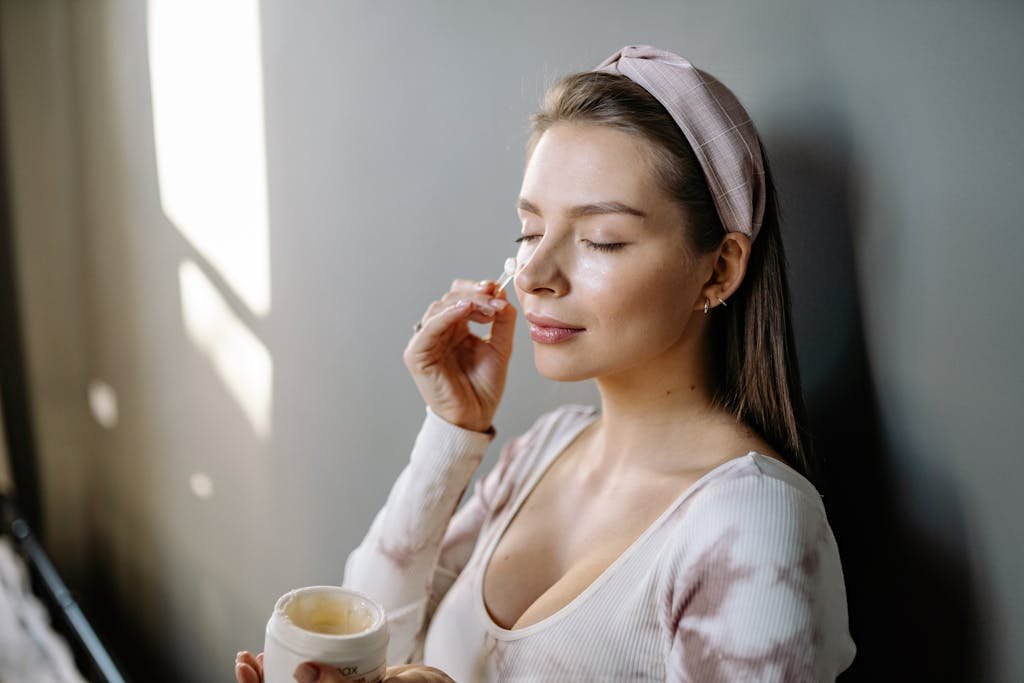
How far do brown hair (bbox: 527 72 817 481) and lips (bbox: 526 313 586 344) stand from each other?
0.52 ft

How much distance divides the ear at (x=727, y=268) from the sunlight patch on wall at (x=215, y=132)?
1.30 metres

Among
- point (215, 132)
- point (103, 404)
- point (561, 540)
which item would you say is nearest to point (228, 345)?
point (215, 132)

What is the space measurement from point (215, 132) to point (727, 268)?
1.59m

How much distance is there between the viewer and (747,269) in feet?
3.27

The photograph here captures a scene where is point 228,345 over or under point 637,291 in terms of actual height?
under

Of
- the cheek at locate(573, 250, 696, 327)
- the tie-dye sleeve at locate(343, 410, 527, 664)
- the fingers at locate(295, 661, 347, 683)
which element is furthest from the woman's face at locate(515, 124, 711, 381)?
the fingers at locate(295, 661, 347, 683)

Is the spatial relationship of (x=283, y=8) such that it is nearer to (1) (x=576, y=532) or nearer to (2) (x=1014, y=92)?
(1) (x=576, y=532)

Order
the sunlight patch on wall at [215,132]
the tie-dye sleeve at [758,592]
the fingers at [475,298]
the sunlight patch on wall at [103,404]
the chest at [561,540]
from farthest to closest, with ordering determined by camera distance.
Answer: the sunlight patch on wall at [103,404] → the sunlight patch on wall at [215,132] → the fingers at [475,298] → the chest at [561,540] → the tie-dye sleeve at [758,592]

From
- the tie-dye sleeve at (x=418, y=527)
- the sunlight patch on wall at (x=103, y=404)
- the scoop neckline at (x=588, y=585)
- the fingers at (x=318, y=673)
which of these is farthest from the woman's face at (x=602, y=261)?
the sunlight patch on wall at (x=103, y=404)

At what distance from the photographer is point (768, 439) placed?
39.2 inches

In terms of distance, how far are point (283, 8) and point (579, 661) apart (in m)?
1.48

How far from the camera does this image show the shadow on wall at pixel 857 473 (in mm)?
879

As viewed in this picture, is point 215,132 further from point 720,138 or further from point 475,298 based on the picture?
point 720,138

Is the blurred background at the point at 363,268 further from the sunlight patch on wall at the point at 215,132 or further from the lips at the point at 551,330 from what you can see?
the lips at the point at 551,330
